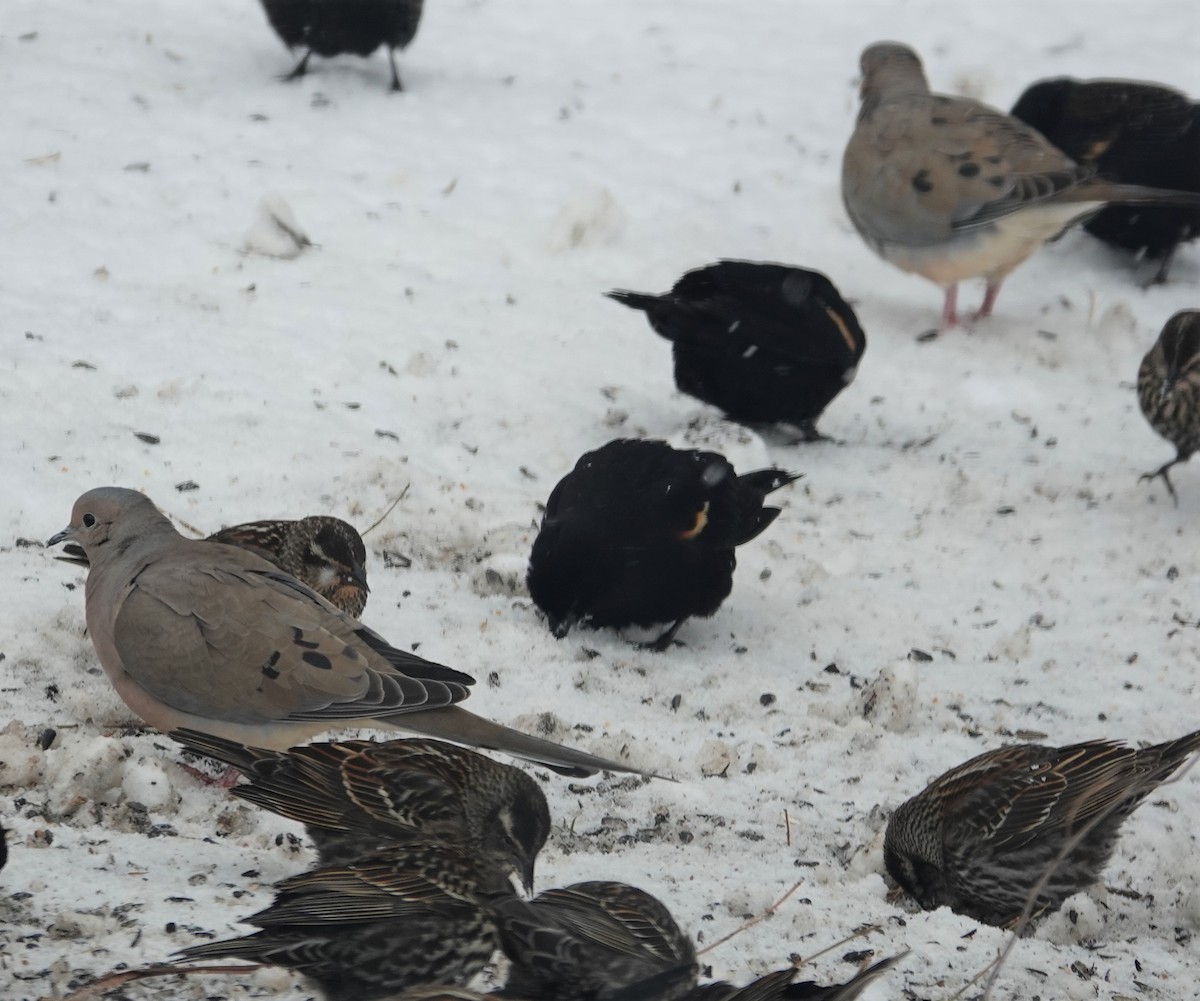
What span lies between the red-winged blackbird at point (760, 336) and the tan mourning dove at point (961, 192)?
1.19 m

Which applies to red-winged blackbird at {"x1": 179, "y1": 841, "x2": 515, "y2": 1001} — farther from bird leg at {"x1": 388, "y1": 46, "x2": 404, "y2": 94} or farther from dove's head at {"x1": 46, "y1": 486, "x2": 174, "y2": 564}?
bird leg at {"x1": 388, "y1": 46, "x2": 404, "y2": 94}

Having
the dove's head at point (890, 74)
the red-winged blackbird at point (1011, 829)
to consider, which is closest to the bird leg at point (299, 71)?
the dove's head at point (890, 74)

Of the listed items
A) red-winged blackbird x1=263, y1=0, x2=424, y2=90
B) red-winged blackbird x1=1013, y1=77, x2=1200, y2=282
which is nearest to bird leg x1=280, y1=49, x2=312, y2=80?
red-winged blackbird x1=263, y1=0, x2=424, y2=90

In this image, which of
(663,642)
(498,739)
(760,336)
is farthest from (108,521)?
(760,336)

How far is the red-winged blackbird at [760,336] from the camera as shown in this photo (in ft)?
22.1

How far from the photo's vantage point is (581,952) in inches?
110

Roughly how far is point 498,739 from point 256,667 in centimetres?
67

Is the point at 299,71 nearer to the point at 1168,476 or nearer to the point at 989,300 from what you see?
the point at 989,300

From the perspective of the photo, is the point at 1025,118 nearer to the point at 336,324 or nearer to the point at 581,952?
the point at 336,324

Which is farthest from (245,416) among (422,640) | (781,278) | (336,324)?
(781,278)

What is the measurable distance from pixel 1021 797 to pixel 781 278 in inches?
134

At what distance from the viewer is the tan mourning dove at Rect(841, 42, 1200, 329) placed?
775 cm

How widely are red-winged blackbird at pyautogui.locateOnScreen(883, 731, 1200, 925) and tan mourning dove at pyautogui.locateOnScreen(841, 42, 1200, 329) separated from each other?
4.30m

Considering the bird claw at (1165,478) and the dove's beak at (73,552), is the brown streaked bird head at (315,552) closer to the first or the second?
the dove's beak at (73,552)
